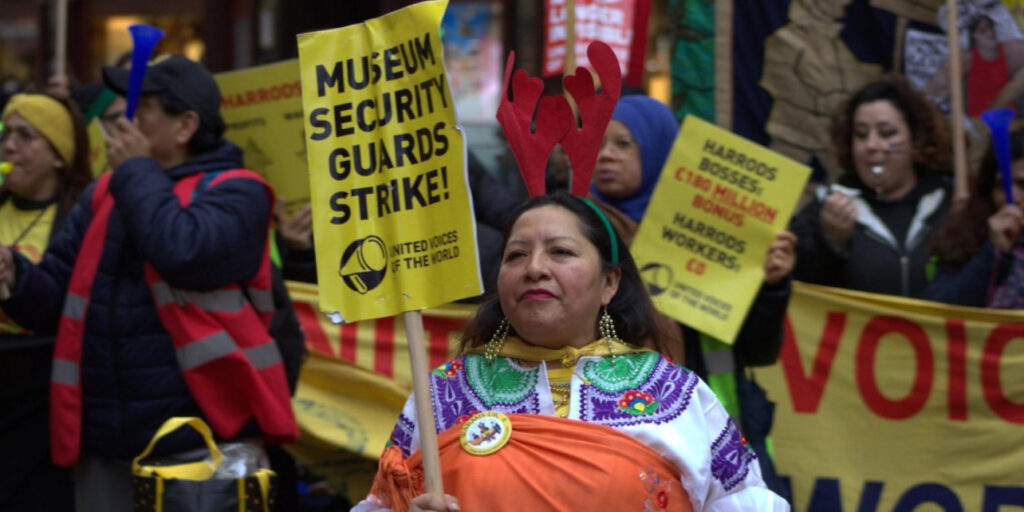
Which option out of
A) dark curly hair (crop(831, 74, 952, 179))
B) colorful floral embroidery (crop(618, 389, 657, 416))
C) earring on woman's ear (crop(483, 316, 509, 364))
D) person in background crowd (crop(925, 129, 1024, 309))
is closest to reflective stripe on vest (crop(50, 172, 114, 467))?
earring on woman's ear (crop(483, 316, 509, 364))

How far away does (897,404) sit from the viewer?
220 inches

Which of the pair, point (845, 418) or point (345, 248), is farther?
point (845, 418)

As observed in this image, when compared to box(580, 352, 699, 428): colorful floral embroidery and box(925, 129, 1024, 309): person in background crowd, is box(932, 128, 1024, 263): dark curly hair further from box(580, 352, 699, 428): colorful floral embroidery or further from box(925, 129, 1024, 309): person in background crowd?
box(580, 352, 699, 428): colorful floral embroidery

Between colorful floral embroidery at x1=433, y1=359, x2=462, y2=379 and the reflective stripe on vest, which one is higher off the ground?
colorful floral embroidery at x1=433, y1=359, x2=462, y2=379

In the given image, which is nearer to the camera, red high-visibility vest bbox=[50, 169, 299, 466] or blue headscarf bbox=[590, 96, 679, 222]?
red high-visibility vest bbox=[50, 169, 299, 466]

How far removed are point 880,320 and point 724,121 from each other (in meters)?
1.65

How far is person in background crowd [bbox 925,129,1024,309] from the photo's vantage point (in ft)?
17.0

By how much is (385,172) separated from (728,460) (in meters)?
0.92

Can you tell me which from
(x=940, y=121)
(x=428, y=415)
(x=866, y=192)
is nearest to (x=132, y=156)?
(x=428, y=415)

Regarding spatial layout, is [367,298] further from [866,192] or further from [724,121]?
[724,121]

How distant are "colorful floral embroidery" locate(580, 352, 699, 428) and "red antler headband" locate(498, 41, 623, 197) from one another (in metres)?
0.49

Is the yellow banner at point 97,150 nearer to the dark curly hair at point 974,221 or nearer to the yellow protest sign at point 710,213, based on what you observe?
the yellow protest sign at point 710,213

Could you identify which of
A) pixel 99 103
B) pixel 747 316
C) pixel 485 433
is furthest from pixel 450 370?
pixel 99 103

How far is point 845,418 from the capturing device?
18.5 ft
